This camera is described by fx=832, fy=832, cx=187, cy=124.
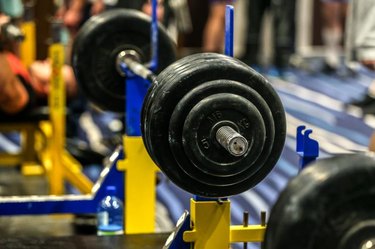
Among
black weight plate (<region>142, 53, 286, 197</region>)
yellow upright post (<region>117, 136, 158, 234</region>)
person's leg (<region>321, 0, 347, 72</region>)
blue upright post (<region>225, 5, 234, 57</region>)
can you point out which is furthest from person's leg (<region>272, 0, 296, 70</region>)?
black weight plate (<region>142, 53, 286, 197</region>)

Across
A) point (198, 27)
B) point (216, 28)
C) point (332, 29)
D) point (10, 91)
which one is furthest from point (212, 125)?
point (332, 29)

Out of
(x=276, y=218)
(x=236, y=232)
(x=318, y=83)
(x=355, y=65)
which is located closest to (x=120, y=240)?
(x=236, y=232)

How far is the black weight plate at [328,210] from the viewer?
4.73 ft

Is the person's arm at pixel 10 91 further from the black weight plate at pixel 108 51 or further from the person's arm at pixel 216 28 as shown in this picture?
the person's arm at pixel 216 28

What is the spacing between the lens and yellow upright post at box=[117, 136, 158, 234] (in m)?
3.15

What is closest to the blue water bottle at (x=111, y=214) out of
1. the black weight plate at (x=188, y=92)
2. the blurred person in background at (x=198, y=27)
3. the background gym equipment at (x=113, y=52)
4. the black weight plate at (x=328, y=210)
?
the background gym equipment at (x=113, y=52)

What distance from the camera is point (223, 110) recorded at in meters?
2.16

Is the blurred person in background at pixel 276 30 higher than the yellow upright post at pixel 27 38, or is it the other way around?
the yellow upright post at pixel 27 38

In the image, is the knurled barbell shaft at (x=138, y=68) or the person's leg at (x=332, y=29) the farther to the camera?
the person's leg at (x=332, y=29)

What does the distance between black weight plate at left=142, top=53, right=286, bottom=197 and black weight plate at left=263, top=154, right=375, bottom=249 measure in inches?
28.6

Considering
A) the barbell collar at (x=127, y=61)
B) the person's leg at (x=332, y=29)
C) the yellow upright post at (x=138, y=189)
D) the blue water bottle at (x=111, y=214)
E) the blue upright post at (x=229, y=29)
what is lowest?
the person's leg at (x=332, y=29)

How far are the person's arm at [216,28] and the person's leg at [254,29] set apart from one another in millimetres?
325

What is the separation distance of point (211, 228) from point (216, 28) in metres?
5.75

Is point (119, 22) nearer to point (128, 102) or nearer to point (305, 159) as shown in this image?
point (128, 102)
